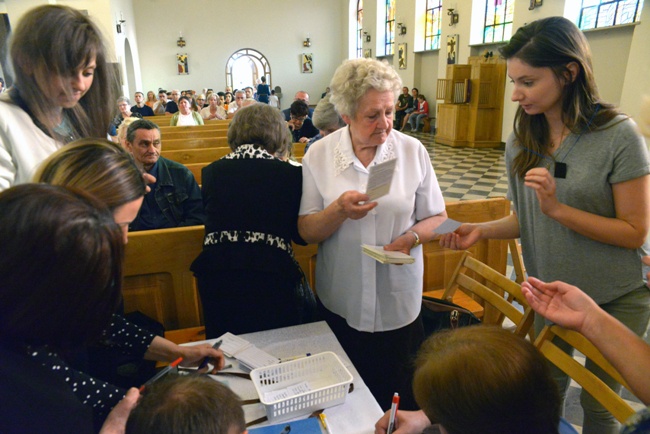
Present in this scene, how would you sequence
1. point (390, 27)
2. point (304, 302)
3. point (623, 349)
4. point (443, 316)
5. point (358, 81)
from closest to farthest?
1. point (623, 349)
2. point (358, 81)
3. point (304, 302)
4. point (443, 316)
5. point (390, 27)

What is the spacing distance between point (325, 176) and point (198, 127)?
6.23 meters

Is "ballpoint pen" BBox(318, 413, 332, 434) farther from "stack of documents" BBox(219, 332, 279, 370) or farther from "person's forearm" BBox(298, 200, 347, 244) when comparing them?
"person's forearm" BBox(298, 200, 347, 244)

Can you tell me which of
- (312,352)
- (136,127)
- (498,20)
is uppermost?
(498,20)

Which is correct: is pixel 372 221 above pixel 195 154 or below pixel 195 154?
above

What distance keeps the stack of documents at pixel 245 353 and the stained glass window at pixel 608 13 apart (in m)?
8.77

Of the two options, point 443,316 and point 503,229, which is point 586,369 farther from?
point 443,316

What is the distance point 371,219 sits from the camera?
178 centimetres

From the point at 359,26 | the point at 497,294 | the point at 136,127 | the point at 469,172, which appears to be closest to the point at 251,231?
the point at 497,294

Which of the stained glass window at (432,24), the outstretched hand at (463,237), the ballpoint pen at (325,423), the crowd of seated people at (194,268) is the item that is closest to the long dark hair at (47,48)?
the crowd of seated people at (194,268)

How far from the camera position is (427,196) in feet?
6.05

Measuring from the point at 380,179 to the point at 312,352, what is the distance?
0.66 metres

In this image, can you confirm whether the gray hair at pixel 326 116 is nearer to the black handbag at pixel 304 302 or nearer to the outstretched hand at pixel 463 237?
the black handbag at pixel 304 302

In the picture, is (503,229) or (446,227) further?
(503,229)

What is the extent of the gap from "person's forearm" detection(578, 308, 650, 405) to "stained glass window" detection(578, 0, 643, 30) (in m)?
8.48
